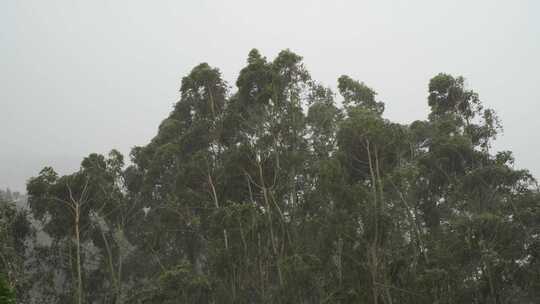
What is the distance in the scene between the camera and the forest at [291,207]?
607 inches

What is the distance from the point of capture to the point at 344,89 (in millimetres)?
21359

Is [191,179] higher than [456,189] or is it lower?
higher

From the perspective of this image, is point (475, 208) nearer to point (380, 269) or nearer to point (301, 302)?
point (380, 269)

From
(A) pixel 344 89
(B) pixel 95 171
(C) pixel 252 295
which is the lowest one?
(C) pixel 252 295

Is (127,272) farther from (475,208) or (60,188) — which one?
(475,208)

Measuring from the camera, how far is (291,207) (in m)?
18.9

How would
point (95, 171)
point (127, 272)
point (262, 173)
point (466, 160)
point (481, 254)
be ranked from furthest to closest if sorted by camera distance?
point (127, 272) → point (95, 171) → point (466, 160) → point (262, 173) → point (481, 254)

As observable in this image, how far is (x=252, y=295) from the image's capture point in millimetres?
17156

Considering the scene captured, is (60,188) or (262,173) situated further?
(60,188)

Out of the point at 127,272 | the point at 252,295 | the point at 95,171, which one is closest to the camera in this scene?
the point at 252,295

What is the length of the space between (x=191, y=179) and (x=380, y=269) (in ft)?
29.6

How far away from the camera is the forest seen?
15.4 meters

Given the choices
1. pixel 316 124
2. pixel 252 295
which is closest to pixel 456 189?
pixel 316 124

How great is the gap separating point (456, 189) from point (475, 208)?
3.74 feet
